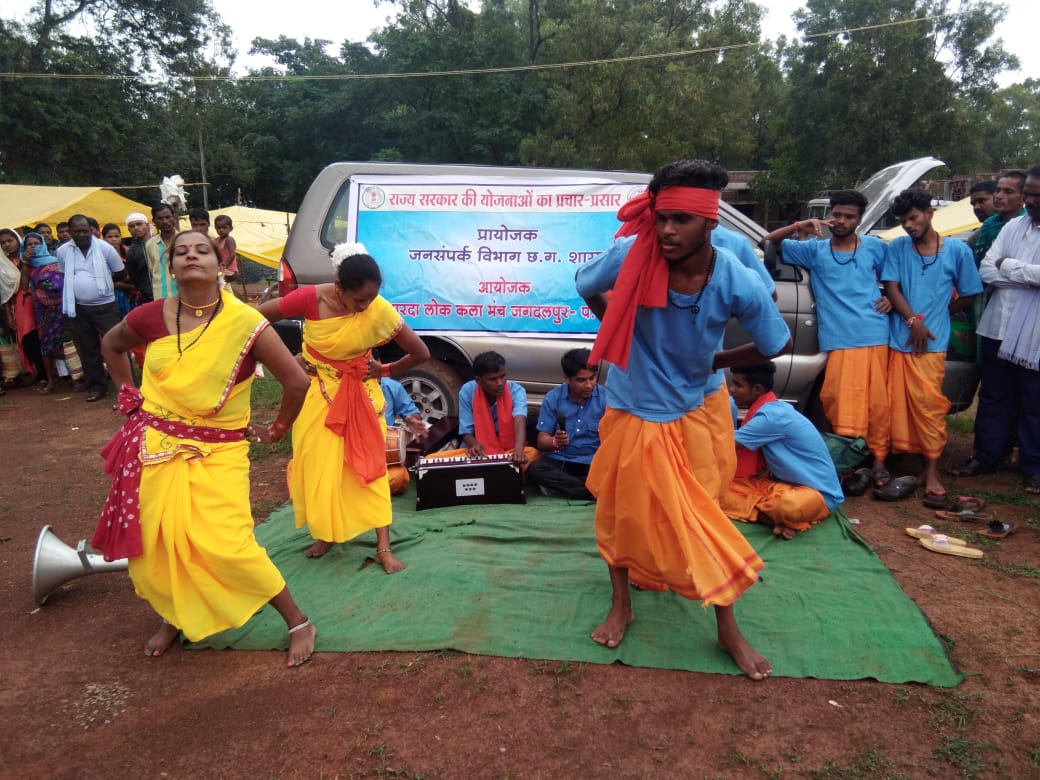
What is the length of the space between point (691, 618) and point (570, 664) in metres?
0.66

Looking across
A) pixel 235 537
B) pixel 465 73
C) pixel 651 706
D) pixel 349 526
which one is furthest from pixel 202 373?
pixel 465 73

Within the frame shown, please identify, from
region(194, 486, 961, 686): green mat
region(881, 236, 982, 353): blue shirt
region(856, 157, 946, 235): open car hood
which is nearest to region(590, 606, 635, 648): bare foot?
region(194, 486, 961, 686): green mat

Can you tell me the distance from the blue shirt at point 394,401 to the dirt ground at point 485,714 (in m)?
2.11

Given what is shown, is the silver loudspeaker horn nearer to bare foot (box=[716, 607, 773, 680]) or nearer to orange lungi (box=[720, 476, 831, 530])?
bare foot (box=[716, 607, 773, 680])

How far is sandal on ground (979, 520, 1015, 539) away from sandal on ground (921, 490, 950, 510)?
0.41 metres

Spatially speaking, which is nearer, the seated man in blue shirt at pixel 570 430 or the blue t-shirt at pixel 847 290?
the seated man in blue shirt at pixel 570 430

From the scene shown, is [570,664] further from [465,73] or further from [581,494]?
[465,73]

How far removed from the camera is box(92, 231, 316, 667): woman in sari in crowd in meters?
3.00

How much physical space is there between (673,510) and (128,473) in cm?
Result: 219

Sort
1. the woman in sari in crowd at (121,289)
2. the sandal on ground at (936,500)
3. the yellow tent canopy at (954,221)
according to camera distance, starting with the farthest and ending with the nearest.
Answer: the woman in sari in crowd at (121,289) < the yellow tent canopy at (954,221) < the sandal on ground at (936,500)

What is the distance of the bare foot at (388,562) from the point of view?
3.94 m

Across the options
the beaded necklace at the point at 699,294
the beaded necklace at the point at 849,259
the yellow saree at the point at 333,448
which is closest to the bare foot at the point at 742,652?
the beaded necklace at the point at 699,294

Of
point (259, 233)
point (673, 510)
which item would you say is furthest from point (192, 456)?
point (259, 233)

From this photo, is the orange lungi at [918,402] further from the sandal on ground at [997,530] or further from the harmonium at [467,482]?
the harmonium at [467,482]
